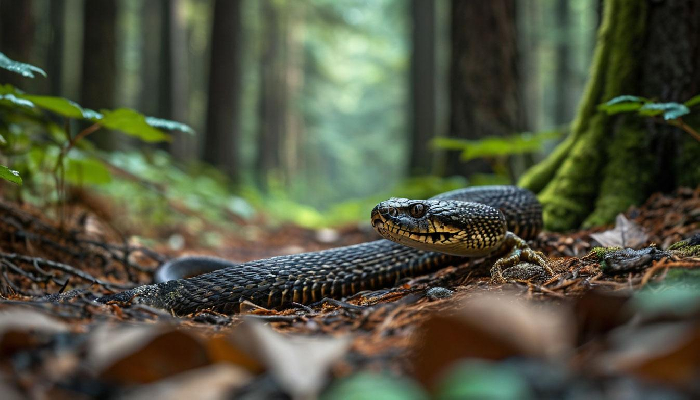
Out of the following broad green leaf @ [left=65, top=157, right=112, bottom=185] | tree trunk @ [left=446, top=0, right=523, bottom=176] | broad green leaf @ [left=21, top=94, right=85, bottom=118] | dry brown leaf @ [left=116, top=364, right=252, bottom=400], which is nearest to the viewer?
dry brown leaf @ [left=116, top=364, right=252, bottom=400]

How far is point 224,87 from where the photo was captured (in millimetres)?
16125

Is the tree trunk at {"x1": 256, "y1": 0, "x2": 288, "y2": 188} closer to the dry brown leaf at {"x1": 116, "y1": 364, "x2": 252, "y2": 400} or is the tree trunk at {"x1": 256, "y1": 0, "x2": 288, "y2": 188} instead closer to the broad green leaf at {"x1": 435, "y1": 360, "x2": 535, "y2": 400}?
the dry brown leaf at {"x1": 116, "y1": 364, "x2": 252, "y2": 400}

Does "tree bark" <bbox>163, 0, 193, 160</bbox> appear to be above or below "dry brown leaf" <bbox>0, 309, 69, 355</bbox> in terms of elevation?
above

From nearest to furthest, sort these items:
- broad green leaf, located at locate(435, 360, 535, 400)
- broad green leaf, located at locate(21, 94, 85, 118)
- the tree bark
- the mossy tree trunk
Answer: broad green leaf, located at locate(435, 360, 535, 400) → broad green leaf, located at locate(21, 94, 85, 118) → the mossy tree trunk → the tree bark

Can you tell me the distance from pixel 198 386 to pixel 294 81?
110 feet

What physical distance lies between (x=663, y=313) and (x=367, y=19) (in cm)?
4353

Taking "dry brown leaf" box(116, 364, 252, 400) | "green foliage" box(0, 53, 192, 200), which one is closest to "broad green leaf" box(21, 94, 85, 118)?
"green foliage" box(0, 53, 192, 200)

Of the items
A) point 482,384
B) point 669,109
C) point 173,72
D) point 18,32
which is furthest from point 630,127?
point 173,72

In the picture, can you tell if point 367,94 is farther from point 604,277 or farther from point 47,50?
point 604,277

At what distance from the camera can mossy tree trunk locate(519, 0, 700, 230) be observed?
4227 millimetres

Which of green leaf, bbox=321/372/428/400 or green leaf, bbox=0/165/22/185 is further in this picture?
green leaf, bbox=0/165/22/185

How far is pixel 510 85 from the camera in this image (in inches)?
364

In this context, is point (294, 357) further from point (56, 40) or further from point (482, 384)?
point (56, 40)

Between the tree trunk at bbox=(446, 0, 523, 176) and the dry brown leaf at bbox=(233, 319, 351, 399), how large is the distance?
8.34 m
